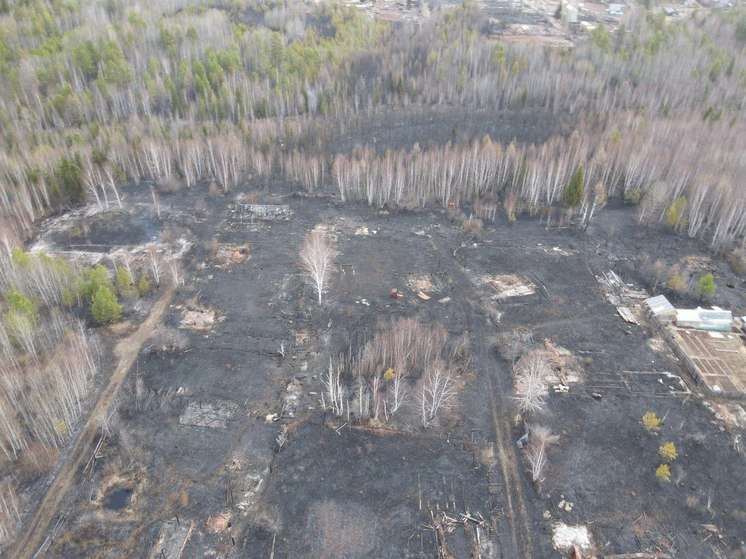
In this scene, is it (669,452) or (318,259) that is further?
(318,259)

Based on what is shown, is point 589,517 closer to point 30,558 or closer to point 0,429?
point 30,558

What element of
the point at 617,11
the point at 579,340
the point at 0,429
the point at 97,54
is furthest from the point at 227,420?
the point at 617,11

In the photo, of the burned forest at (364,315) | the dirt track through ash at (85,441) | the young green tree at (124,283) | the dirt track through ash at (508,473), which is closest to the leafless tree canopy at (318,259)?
the burned forest at (364,315)

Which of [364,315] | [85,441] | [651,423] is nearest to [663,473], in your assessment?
[651,423]

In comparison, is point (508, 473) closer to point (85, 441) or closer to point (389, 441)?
point (389, 441)

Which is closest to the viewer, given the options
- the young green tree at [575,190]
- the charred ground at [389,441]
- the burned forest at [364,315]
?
the charred ground at [389,441]

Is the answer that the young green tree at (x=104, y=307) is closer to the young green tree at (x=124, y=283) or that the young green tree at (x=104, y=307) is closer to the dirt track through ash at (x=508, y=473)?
the young green tree at (x=124, y=283)
